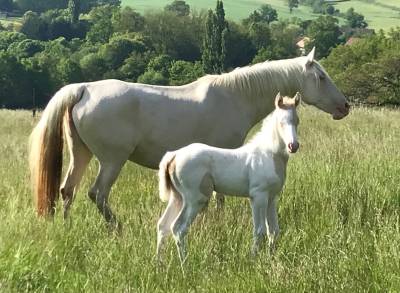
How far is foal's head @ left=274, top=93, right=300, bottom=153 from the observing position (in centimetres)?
448

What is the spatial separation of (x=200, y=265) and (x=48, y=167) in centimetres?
225

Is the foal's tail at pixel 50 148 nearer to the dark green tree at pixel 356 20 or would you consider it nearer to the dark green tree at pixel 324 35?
the dark green tree at pixel 324 35

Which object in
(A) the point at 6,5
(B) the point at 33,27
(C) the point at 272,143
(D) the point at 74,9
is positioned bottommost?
(A) the point at 6,5

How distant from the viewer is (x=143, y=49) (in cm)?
7356

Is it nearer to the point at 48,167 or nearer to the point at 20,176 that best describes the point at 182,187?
the point at 48,167

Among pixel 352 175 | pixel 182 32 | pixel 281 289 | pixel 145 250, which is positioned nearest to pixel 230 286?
pixel 281 289

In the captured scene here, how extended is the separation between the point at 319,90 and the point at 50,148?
2610 millimetres

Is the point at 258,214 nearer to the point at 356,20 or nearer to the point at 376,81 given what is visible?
the point at 376,81

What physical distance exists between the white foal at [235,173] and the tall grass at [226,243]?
21 centimetres

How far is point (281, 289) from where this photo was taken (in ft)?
12.6

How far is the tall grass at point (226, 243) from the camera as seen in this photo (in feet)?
12.9

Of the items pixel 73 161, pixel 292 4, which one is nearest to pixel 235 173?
pixel 73 161

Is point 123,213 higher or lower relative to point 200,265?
lower

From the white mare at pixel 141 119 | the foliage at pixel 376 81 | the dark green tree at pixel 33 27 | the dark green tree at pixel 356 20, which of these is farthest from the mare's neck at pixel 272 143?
the dark green tree at pixel 356 20
